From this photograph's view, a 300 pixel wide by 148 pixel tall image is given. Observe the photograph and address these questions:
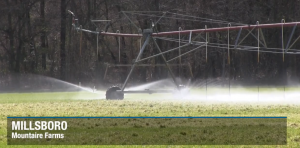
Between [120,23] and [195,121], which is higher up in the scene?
[120,23]

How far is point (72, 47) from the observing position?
72688 mm

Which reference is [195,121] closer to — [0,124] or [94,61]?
[0,124]

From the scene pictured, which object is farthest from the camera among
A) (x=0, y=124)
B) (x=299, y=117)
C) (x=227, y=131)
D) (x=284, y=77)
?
(x=284, y=77)

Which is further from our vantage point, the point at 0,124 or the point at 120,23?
the point at 120,23

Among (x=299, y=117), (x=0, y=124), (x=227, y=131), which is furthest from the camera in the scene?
(x=299, y=117)

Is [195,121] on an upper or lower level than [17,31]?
lower

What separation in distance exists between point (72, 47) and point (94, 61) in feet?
9.99

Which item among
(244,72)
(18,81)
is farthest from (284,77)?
(18,81)

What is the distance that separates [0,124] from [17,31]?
5128 centimetres

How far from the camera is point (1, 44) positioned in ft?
229

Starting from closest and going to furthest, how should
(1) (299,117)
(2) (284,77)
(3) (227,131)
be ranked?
(3) (227,131) → (1) (299,117) → (2) (284,77)

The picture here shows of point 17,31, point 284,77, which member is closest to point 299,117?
point 284,77

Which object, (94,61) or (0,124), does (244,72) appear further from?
(0,124)

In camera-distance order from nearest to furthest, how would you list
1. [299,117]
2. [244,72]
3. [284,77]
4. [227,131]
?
[227,131]
[299,117]
[284,77]
[244,72]
